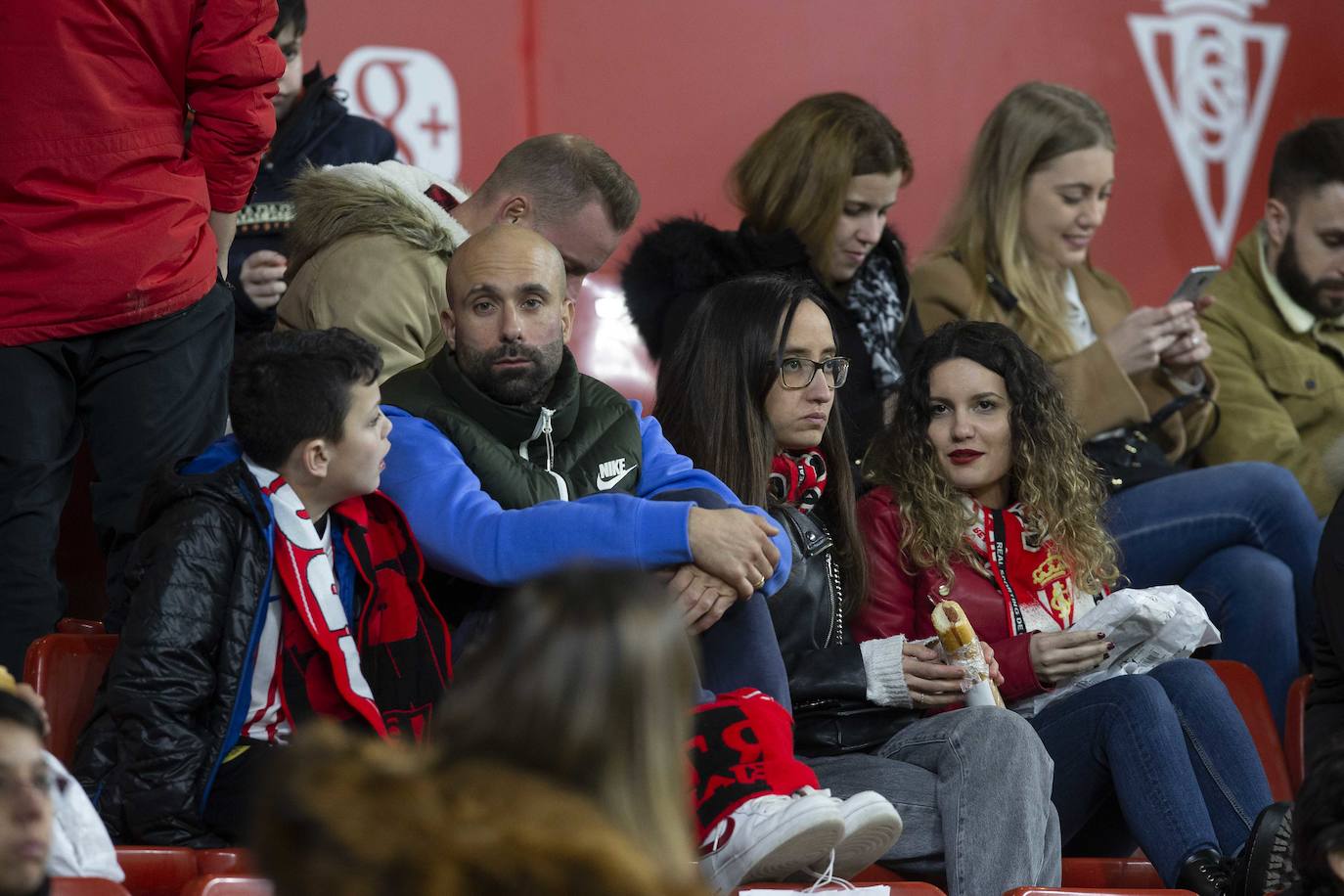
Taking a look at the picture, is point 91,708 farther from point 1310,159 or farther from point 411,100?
point 1310,159

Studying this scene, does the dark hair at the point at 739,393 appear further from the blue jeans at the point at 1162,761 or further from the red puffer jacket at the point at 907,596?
the blue jeans at the point at 1162,761

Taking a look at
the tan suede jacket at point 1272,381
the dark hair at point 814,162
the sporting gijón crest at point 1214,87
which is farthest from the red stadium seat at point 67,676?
the sporting gijón crest at point 1214,87

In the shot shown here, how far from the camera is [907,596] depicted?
3.38m

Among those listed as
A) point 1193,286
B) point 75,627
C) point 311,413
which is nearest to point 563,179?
point 311,413

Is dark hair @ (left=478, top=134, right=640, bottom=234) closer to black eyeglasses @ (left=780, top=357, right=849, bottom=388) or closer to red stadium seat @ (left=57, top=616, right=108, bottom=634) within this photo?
black eyeglasses @ (left=780, top=357, right=849, bottom=388)

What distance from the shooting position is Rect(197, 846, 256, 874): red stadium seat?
2365mm

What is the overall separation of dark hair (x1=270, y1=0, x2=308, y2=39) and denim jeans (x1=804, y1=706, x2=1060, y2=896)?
194 cm

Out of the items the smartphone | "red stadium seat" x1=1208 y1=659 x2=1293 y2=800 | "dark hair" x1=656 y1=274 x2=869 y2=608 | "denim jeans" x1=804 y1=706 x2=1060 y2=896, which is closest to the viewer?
"denim jeans" x1=804 y1=706 x2=1060 y2=896

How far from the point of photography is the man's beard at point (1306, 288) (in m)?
4.71

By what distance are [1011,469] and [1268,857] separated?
1.00 meters

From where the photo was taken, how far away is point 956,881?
2.77 metres

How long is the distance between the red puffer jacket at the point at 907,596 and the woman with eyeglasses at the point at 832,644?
0.05m

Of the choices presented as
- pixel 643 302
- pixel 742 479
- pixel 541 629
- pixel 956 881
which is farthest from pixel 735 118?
pixel 541 629

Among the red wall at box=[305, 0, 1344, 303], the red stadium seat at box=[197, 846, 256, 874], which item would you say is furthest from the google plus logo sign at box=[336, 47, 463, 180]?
the red stadium seat at box=[197, 846, 256, 874]
